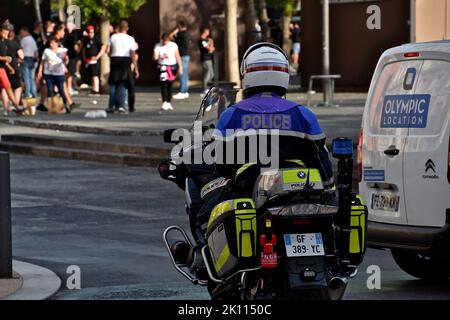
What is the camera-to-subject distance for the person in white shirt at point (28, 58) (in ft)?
104

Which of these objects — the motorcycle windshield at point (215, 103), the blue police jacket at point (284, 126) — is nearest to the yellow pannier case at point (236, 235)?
the blue police jacket at point (284, 126)

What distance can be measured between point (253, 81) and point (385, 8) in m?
24.9

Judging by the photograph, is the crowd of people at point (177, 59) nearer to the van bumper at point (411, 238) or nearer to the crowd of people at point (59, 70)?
the crowd of people at point (59, 70)

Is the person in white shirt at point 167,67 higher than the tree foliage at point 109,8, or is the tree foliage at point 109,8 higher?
the tree foliage at point 109,8

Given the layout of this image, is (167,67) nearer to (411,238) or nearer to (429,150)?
(429,150)

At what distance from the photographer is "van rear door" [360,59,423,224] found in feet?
33.0

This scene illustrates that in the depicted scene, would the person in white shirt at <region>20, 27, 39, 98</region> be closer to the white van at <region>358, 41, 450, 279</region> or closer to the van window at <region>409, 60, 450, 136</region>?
the white van at <region>358, 41, 450, 279</region>

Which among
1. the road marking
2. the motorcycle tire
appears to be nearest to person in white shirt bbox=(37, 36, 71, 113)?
the road marking

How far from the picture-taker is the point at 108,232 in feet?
43.9

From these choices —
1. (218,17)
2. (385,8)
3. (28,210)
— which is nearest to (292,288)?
(28,210)

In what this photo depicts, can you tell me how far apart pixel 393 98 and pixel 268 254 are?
3448 millimetres

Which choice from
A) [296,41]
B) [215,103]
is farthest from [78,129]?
[296,41]

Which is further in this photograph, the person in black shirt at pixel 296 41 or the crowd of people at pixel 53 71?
the person in black shirt at pixel 296 41

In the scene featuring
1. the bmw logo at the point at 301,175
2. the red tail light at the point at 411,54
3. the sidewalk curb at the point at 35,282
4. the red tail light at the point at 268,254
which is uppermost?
the red tail light at the point at 411,54
